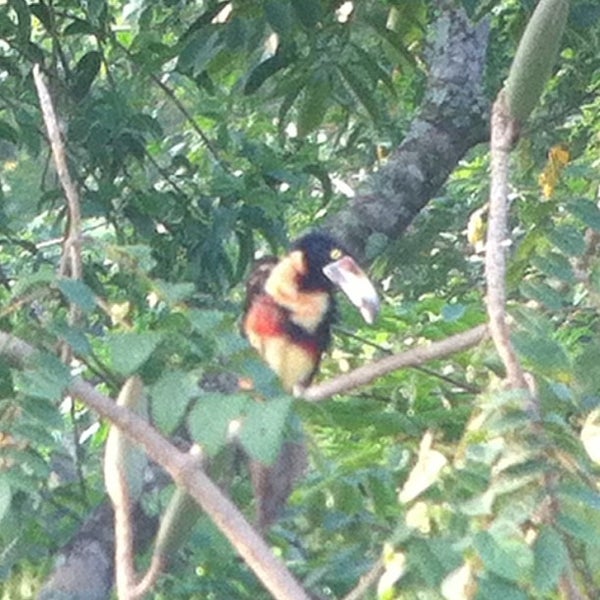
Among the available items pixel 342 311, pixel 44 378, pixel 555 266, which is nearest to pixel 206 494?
pixel 44 378

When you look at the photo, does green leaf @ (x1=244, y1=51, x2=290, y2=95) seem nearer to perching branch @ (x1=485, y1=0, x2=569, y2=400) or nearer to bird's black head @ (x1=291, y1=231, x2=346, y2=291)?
bird's black head @ (x1=291, y1=231, x2=346, y2=291)

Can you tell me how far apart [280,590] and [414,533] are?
0.12m

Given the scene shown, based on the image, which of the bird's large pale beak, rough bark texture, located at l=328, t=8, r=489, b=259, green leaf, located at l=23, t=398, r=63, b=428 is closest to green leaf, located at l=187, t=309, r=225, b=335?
green leaf, located at l=23, t=398, r=63, b=428

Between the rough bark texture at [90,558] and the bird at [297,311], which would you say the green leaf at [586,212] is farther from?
the rough bark texture at [90,558]

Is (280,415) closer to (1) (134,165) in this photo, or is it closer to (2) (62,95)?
(2) (62,95)

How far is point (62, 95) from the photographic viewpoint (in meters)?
2.78

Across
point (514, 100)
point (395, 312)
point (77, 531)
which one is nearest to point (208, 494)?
point (514, 100)

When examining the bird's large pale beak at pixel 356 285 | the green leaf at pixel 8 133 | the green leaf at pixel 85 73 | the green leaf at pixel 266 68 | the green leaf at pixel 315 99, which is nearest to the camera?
the bird's large pale beak at pixel 356 285

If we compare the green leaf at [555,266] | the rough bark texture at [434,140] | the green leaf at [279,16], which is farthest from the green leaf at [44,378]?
the rough bark texture at [434,140]

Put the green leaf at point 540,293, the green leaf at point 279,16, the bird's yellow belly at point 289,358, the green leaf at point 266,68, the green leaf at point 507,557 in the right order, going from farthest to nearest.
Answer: the green leaf at point 266,68 < the green leaf at point 279,16 < the bird's yellow belly at point 289,358 < the green leaf at point 540,293 < the green leaf at point 507,557

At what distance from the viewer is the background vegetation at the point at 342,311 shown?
1.18m

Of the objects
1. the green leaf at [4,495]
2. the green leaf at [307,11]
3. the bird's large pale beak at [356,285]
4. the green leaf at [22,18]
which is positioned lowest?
the bird's large pale beak at [356,285]

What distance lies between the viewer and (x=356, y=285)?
71.2 inches

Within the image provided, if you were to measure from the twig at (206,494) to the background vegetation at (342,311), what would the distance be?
0.03 meters
